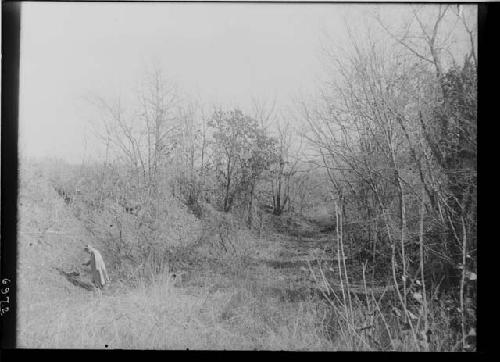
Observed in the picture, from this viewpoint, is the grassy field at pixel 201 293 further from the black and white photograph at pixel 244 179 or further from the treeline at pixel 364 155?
the treeline at pixel 364 155

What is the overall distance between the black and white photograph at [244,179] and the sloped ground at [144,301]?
12 mm

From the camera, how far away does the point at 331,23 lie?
300cm

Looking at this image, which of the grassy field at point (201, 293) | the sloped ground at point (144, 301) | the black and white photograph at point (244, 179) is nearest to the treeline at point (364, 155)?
the black and white photograph at point (244, 179)

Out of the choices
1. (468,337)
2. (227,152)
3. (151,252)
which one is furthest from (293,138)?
(468,337)

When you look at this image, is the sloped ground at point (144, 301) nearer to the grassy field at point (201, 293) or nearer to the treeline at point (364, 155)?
the grassy field at point (201, 293)

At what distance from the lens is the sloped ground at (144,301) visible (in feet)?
9.71

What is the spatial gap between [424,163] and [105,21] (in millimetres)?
2146

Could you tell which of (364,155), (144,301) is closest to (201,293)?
(144,301)

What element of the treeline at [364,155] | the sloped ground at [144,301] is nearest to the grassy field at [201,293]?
the sloped ground at [144,301]

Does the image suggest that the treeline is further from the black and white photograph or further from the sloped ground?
the sloped ground

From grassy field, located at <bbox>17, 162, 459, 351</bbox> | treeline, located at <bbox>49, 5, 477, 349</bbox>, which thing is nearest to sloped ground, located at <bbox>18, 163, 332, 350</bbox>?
grassy field, located at <bbox>17, 162, 459, 351</bbox>

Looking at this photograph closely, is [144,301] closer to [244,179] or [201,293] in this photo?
[201,293]

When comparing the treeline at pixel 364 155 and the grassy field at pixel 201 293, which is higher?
the treeline at pixel 364 155
